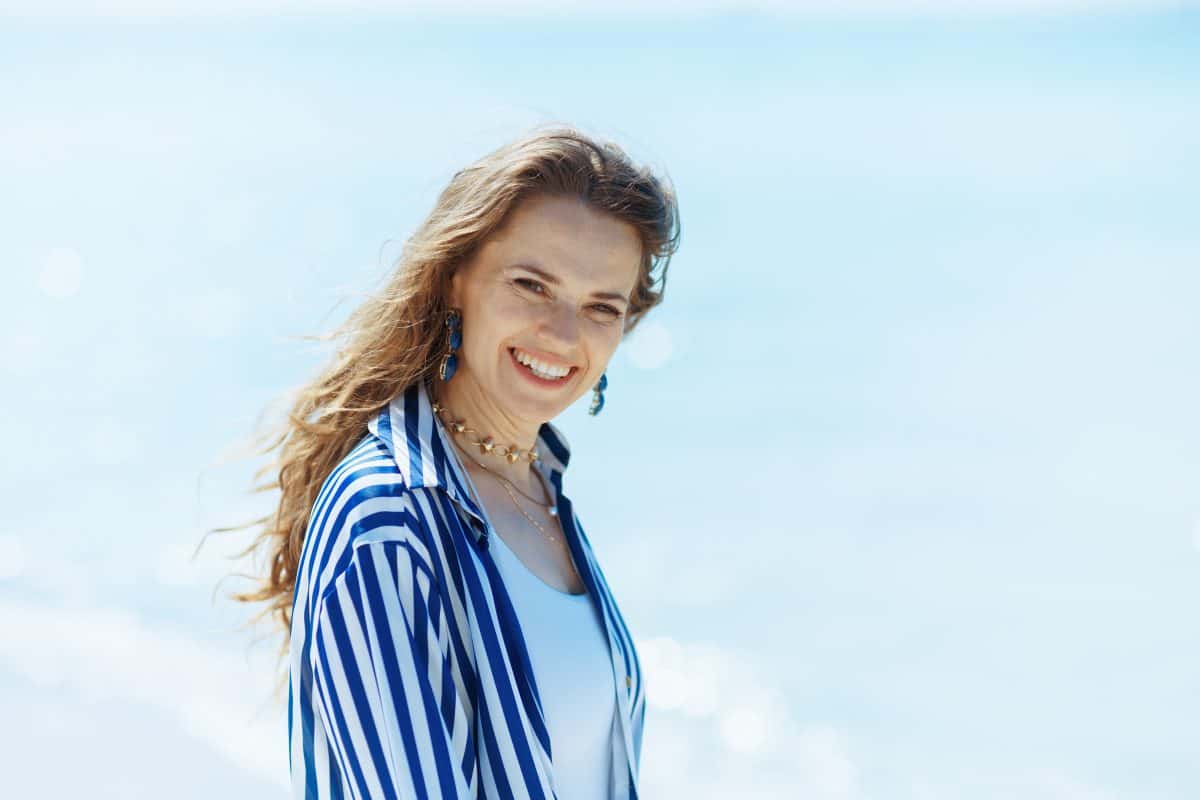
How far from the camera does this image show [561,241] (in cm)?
209

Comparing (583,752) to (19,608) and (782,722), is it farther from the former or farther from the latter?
(19,608)

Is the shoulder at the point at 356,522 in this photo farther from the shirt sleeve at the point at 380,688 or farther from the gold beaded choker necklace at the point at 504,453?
the gold beaded choker necklace at the point at 504,453

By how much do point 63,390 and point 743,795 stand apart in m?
6.80

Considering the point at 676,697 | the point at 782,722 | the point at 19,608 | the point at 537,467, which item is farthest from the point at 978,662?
the point at 537,467

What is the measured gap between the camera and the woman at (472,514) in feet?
A: 5.56

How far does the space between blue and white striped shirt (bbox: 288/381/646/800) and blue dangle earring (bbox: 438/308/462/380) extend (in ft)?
0.62

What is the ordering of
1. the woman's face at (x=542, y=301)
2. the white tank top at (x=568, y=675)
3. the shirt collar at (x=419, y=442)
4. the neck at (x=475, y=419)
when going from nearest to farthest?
the shirt collar at (x=419, y=442)
the white tank top at (x=568, y=675)
the woman's face at (x=542, y=301)
the neck at (x=475, y=419)

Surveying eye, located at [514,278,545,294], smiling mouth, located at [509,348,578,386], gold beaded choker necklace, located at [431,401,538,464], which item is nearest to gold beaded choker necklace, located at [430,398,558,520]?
gold beaded choker necklace, located at [431,401,538,464]

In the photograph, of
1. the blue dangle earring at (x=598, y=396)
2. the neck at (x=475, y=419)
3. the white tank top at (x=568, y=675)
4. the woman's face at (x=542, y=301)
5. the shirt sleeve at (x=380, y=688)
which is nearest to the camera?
the shirt sleeve at (x=380, y=688)

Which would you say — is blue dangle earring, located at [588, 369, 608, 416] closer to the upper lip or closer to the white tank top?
the upper lip

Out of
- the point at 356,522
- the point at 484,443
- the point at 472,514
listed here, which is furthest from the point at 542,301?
the point at 356,522

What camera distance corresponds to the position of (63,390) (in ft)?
34.1

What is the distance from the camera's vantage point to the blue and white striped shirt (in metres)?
1.68

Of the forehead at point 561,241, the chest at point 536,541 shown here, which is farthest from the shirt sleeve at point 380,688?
the forehead at point 561,241
